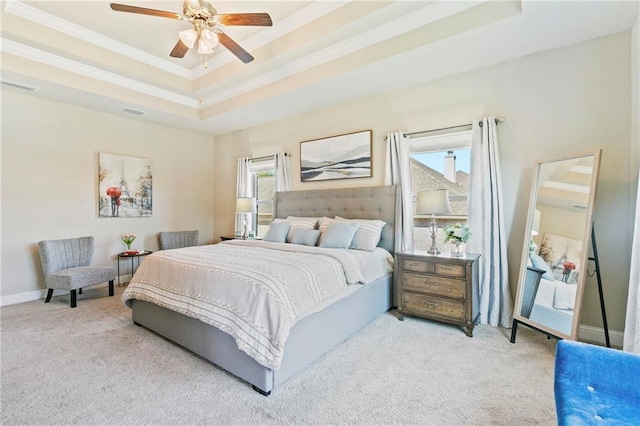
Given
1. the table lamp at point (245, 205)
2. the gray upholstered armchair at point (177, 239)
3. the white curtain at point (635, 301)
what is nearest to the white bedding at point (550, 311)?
the white curtain at point (635, 301)

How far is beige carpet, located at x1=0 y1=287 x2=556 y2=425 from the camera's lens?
6.07ft

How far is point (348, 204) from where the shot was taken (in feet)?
14.2

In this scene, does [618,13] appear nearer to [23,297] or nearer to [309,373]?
[309,373]

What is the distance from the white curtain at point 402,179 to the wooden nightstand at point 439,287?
1.68ft

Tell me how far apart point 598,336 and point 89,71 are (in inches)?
257

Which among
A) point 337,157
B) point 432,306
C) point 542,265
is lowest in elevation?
point 432,306

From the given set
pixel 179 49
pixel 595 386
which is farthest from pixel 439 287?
pixel 179 49

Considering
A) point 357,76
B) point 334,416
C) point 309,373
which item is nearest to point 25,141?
point 357,76

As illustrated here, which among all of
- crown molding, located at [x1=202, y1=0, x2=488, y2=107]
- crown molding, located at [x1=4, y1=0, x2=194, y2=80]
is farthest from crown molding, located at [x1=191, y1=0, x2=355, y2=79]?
crown molding, located at [x1=4, y1=0, x2=194, y2=80]

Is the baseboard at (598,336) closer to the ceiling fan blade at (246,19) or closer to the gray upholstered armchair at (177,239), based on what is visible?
the ceiling fan blade at (246,19)

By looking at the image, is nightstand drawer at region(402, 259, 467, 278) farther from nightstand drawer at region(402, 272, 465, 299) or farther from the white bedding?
the white bedding

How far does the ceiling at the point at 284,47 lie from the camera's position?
8.88 feet

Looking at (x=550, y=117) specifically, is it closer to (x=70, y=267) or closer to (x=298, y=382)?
(x=298, y=382)

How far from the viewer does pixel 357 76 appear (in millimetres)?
3588
